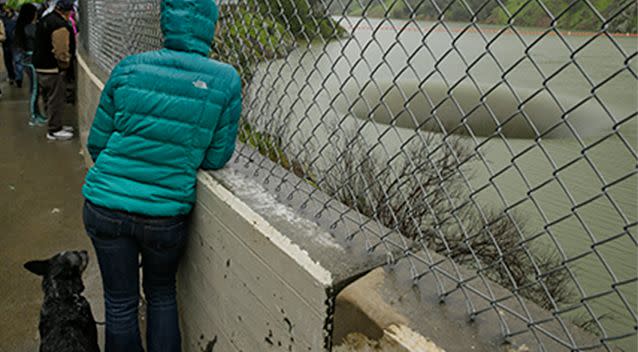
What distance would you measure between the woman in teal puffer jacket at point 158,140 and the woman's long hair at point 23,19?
7.51 metres

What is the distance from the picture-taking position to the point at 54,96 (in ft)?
19.5

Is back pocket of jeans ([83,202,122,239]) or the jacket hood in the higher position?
the jacket hood

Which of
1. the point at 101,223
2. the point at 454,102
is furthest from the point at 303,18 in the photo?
the point at 101,223

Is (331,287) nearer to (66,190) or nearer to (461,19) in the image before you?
(461,19)

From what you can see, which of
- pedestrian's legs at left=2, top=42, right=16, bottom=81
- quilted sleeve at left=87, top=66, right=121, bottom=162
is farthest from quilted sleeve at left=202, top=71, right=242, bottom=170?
pedestrian's legs at left=2, top=42, right=16, bottom=81

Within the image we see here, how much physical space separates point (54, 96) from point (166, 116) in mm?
5158

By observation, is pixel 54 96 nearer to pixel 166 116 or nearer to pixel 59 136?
pixel 59 136

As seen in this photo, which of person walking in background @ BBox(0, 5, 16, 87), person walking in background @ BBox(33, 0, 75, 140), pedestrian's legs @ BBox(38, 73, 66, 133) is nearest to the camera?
person walking in background @ BBox(33, 0, 75, 140)

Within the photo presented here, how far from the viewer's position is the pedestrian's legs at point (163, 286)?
1.95m

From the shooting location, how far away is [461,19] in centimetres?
121

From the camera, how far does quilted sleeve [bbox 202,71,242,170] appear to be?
6.04ft

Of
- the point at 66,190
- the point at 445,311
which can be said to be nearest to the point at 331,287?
the point at 445,311

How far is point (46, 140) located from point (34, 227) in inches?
113

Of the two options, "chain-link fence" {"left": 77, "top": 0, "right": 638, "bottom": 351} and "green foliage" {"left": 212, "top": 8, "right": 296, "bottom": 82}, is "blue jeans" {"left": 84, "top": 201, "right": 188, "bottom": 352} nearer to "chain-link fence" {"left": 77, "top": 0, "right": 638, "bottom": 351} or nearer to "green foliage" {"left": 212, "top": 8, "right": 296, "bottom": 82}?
"chain-link fence" {"left": 77, "top": 0, "right": 638, "bottom": 351}
